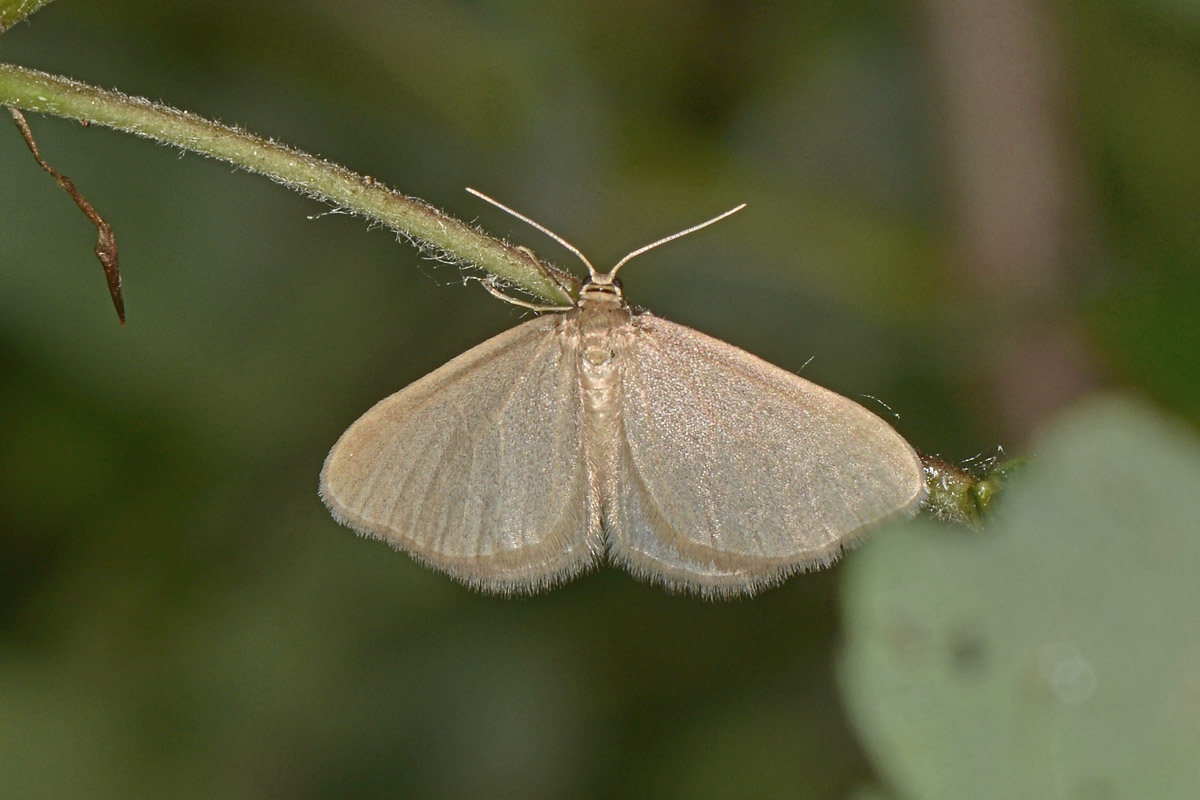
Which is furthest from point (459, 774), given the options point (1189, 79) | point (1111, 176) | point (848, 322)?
point (1189, 79)

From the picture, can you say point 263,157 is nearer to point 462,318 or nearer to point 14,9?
point 14,9

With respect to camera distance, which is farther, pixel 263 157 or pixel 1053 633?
pixel 263 157

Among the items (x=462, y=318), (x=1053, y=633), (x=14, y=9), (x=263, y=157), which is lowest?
(x=462, y=318)

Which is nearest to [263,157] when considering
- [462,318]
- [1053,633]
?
[1053,633]

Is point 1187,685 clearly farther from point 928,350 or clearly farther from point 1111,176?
point 1111,176

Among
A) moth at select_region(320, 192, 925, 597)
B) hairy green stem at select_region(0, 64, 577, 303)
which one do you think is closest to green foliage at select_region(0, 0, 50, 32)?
hairy green stem at select_region(0, 64, 577, 303)

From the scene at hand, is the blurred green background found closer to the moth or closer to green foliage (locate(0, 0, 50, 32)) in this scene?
the moth
